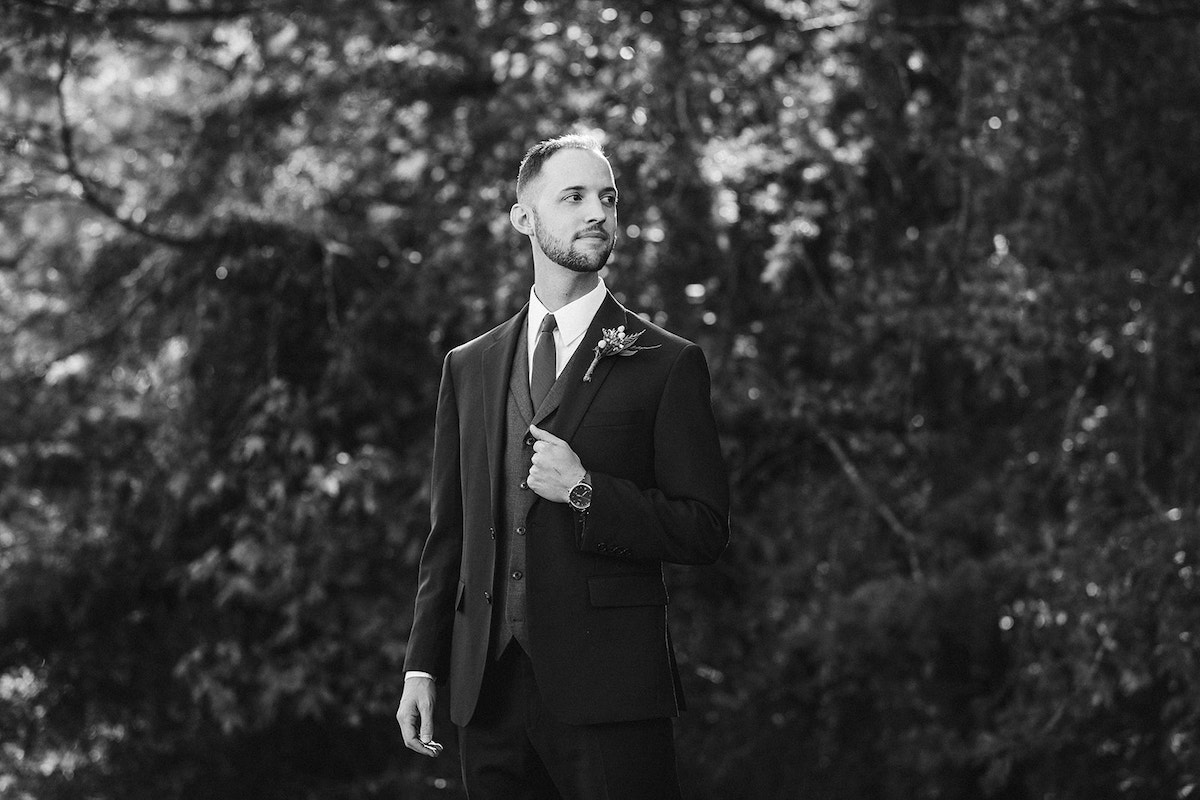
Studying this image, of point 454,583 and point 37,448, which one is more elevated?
point 37,448

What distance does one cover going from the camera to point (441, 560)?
8.95 ft

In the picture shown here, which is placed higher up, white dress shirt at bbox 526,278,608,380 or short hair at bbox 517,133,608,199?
short hair at bbox 517,133,608,199

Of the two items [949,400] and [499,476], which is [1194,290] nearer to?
[949,400]

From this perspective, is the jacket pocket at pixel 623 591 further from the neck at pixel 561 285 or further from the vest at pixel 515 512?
the neck at pixel 561 285

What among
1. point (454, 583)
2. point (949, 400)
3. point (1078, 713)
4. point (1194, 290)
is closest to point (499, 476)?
point (454, 583)

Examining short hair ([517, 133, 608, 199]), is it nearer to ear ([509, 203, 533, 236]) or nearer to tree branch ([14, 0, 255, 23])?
ear ([509, 203, 533, 236])

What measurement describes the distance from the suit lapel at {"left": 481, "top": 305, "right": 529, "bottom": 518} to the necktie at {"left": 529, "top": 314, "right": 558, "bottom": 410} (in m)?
0.06

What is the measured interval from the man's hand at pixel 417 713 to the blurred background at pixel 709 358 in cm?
336

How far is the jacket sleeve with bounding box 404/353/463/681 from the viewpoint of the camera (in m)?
2.66

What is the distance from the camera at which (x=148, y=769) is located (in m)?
6.55

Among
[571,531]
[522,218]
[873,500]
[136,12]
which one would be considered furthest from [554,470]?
[136,12]

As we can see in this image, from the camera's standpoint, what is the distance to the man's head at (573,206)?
8.34ft

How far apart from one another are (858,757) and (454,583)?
4.25 metres

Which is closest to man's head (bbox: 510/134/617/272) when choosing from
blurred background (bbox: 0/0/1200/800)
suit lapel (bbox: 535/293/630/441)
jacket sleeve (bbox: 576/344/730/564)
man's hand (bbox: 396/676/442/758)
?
suit lapel (bbox: 535/293/630/441)
